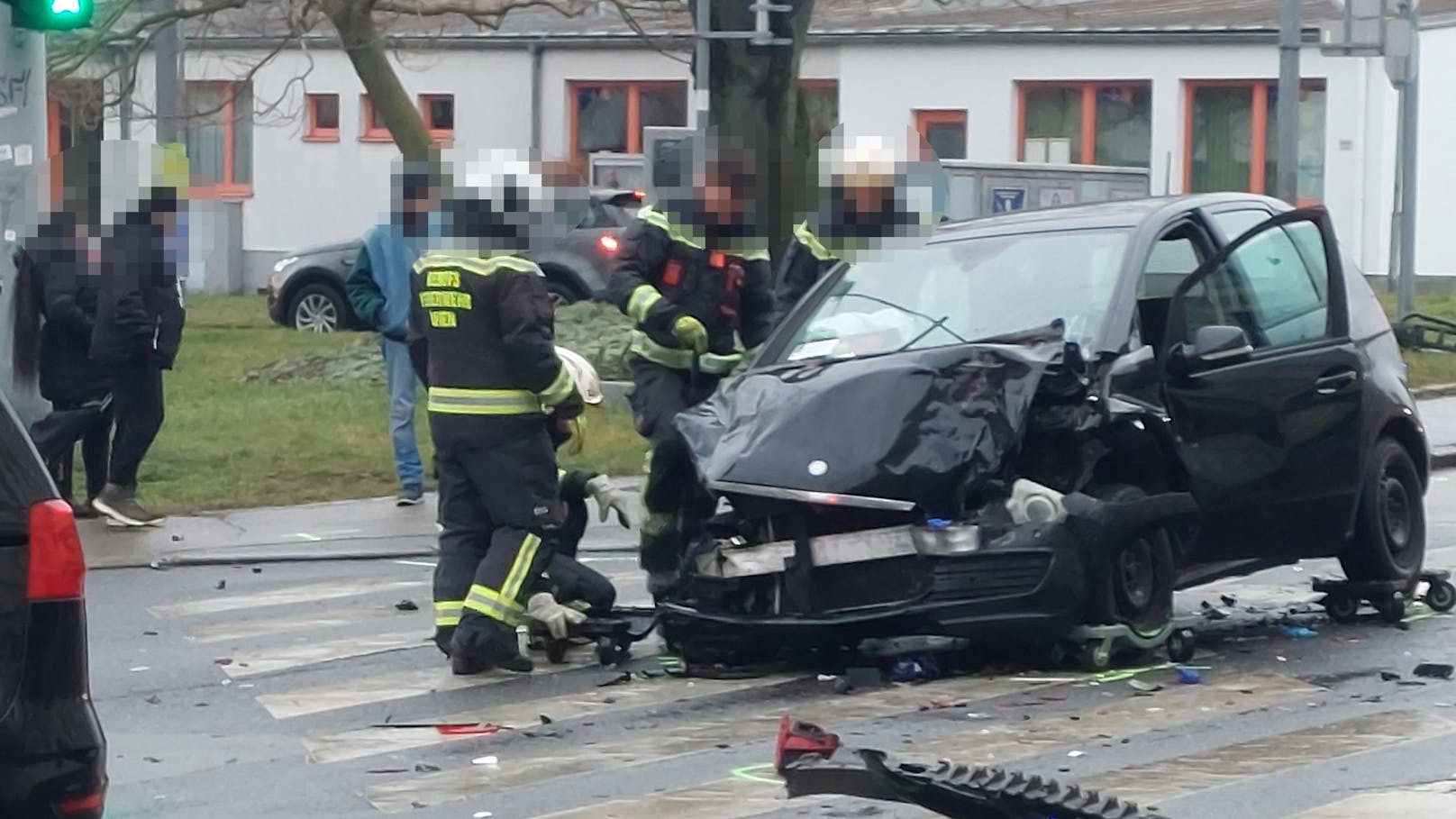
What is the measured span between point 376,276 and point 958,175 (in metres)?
8.27

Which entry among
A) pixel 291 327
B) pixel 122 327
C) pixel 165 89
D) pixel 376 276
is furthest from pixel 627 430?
pixel 291 327

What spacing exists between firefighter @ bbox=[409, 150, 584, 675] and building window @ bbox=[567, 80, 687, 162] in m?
26.9

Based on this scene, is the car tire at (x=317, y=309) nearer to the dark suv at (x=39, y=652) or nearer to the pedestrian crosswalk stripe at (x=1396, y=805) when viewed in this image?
the pedestrian crosswalk stripe at (x=1396, y=805)

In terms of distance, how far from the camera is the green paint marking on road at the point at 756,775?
23.0 feet

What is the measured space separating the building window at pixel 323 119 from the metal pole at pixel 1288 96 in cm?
1852

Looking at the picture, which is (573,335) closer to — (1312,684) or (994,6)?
(1312,684)

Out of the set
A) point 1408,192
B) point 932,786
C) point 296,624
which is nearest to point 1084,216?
point 296,624

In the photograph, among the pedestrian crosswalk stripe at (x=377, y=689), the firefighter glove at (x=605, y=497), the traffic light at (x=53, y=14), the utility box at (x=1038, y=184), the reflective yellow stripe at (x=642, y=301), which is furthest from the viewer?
the utility box at (x=1038, y=184)

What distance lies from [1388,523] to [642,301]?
125 inches

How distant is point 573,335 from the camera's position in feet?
66.7

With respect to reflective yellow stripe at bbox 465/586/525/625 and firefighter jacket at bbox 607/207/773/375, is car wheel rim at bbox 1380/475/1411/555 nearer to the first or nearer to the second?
firefighter jacket at bbox 607/207/773/375

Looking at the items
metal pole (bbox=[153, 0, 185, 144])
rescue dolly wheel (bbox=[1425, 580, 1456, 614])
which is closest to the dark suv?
rescue dolly wheel (bbox=[1425, 580, 1456, 614])

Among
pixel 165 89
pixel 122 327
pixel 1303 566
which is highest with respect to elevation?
pixel 165 89

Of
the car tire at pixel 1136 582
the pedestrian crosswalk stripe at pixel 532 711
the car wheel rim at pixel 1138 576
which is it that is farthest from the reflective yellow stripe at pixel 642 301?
the car wheel rim at pixel 1138 576
